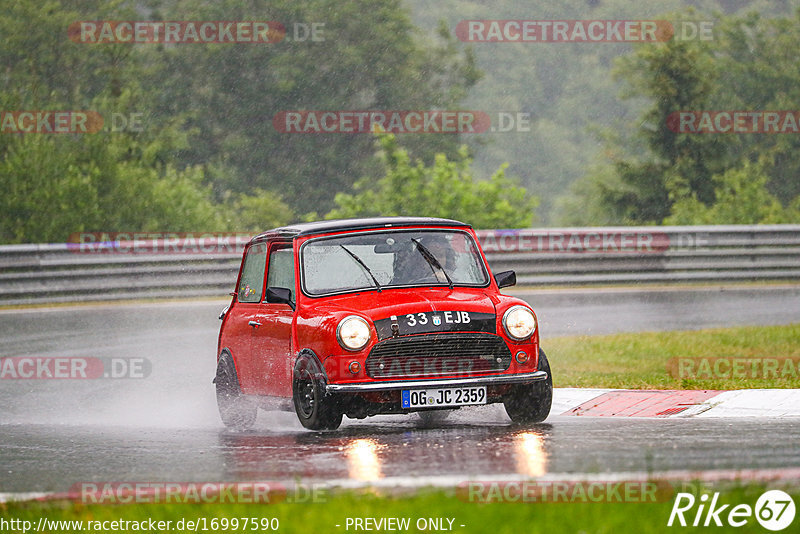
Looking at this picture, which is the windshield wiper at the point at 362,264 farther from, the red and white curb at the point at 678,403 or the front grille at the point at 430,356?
the red and white curb at the point at 678,403

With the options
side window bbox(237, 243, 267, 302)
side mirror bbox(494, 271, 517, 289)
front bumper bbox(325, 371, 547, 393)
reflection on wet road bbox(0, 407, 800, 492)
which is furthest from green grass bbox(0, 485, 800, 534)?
side window bbox(237, 243, 267, 302)

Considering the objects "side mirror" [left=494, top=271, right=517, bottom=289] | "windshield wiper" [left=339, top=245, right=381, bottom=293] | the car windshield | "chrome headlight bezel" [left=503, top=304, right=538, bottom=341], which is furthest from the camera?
"side mirror" [left=494, top=271, right=517, bottom=289]

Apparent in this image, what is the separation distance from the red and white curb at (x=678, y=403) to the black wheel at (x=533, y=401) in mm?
1199

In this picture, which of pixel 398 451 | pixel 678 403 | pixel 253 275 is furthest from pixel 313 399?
pixel 678 403

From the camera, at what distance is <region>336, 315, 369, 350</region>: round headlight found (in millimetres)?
9195

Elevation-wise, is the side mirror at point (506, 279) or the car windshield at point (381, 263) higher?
the car windshield at point (381, 263)

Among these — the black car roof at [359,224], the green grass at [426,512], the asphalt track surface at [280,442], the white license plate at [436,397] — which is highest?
the black car roof at [359,224]

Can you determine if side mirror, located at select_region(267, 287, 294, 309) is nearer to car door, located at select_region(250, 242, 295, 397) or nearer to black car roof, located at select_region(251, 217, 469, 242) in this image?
car door, located at select_region(250, 242, 295, 397)

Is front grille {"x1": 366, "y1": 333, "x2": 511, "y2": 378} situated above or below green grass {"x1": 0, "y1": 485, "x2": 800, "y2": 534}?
above

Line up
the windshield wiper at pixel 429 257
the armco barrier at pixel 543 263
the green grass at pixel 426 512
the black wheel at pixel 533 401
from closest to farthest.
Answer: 1. the green grass at pixel 426 512
2. the black wheel at pixel 533 401
3. the windshield wiper at pixel 429 257
4. the armco barrier at pixel 543 263

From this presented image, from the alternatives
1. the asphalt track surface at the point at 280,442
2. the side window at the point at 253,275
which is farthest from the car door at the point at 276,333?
the asphalt track surface at the point at 280,442

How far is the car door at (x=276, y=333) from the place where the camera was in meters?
9.98

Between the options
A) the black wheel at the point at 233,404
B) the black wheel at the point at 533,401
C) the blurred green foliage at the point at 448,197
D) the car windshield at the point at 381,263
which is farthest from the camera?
the blurred green foliage at the point at 448,197

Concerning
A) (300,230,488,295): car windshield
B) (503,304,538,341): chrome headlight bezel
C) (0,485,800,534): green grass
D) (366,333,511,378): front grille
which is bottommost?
(0,485,800,534): green grass
